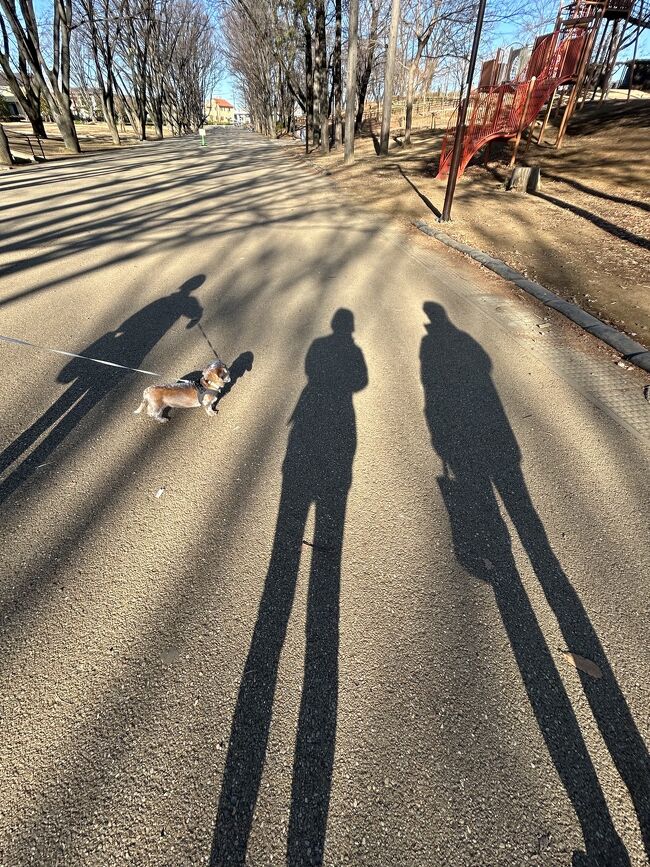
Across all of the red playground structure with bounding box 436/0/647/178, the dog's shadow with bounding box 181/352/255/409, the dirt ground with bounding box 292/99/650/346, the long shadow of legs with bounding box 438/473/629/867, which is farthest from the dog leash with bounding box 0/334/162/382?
the red playground structure with bounding box 436/0/647/178

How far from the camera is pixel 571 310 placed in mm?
5535

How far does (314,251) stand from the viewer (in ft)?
26.4

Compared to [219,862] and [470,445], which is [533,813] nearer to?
[219,862]

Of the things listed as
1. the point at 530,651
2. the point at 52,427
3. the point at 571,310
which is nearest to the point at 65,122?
the point at 52,427

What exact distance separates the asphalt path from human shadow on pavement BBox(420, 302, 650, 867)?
0.01 metres

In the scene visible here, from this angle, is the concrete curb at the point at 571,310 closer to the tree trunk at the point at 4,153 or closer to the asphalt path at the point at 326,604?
the asphalt path at the point at 326,604

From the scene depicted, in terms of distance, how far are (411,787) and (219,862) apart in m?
0.73

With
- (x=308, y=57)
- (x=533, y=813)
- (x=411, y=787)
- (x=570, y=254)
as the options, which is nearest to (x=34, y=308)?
(x=411, y=787)

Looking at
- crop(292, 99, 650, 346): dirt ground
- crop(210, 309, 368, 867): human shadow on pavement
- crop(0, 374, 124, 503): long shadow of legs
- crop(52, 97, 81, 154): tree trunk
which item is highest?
crop(52, 97, 81, 154): tree trunk

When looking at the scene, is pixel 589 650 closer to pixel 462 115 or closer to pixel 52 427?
pixel 52 427

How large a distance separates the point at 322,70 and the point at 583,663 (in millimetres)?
26462

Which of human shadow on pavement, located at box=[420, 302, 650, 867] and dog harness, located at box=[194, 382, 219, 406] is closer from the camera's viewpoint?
human shadow on pavement, located at box=[420, 302, 650, 867]

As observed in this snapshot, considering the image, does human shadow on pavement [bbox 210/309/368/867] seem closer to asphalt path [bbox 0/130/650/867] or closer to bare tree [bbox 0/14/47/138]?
asphalt path [bbox 0/130/650/867]

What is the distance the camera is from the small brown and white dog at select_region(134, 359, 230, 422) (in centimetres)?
340
